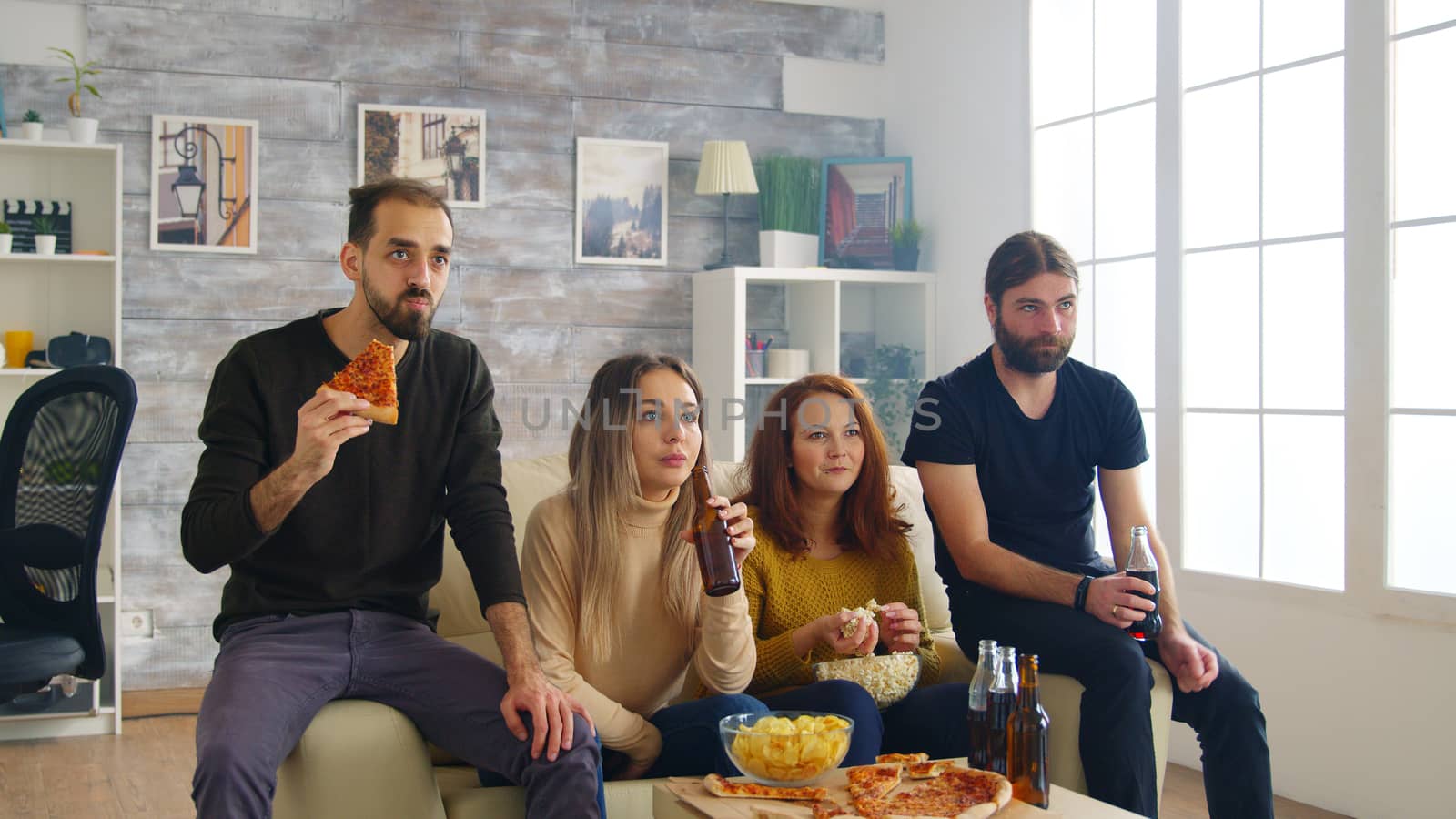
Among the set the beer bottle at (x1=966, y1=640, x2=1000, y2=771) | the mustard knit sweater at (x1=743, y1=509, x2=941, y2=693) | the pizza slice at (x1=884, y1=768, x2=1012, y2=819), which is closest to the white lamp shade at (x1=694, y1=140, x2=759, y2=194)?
the mustard knit sweater at (x1=743, y1=509, x2=941, y2=693)

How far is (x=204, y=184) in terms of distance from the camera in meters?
4.76

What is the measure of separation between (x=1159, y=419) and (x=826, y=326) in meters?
1.52

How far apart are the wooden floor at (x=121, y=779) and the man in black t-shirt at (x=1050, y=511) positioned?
982 millimetres

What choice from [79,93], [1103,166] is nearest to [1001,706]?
[1103,166]

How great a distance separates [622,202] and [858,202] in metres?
0.98

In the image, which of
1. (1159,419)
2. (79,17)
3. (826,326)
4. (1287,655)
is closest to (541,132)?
(826,326)

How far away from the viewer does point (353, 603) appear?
2369 mm

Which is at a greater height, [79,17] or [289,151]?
[79,17]

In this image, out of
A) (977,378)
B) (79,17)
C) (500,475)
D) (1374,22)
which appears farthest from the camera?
(79,17)

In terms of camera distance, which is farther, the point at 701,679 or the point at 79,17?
the point at 79,17

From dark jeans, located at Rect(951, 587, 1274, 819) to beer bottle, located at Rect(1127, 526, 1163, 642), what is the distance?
0.12 ft

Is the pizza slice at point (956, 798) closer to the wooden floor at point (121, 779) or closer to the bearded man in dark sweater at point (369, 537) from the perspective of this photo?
the bearded man in dark sweater at point (369, 537)

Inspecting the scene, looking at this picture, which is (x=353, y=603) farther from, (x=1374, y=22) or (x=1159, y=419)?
(x=1374, y=22)

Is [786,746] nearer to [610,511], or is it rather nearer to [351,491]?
[610,511]
